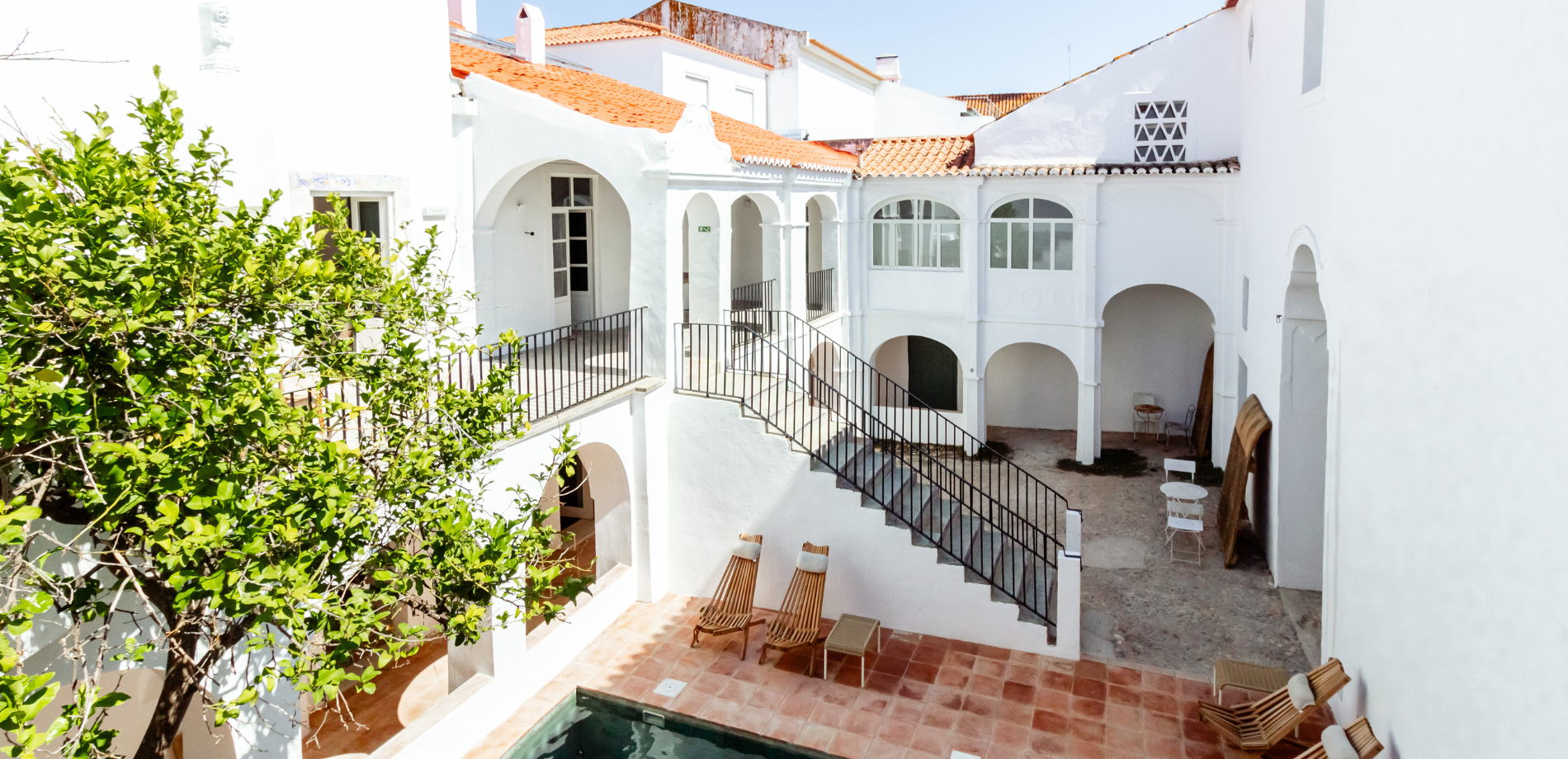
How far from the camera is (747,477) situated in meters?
12.0

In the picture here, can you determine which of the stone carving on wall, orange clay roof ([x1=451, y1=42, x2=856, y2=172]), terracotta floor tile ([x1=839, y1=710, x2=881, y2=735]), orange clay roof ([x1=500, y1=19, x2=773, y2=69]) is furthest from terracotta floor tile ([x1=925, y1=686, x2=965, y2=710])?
orange clay roof ([x1=500, y1=19, x2=773, y2=69])

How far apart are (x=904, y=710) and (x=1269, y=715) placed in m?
3.23

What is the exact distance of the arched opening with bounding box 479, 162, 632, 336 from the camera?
13.9m

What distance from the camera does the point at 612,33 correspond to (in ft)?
68.6

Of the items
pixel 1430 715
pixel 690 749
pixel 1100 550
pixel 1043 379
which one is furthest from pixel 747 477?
pixel 1043 379

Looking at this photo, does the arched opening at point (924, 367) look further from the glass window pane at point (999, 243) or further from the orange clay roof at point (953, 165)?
the orange clay roof at point (953, 165)

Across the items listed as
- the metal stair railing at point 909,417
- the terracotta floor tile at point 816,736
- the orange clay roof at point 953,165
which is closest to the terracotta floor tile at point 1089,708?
the terracotta floor tile at point 816,736

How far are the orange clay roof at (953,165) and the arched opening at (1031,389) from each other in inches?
177

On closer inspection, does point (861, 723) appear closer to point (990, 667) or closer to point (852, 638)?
point (852, 638)

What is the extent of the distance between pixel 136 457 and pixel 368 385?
2.00 metres

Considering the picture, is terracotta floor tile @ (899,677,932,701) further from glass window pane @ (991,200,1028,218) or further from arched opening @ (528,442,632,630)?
glass window pane @ (991,200,1028,218)

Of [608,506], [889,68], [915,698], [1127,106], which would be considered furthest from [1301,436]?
[889,68]

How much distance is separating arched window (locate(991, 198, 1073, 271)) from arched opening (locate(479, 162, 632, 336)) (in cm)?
710

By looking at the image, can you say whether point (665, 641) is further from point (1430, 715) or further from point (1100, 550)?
point (1430, 715)
